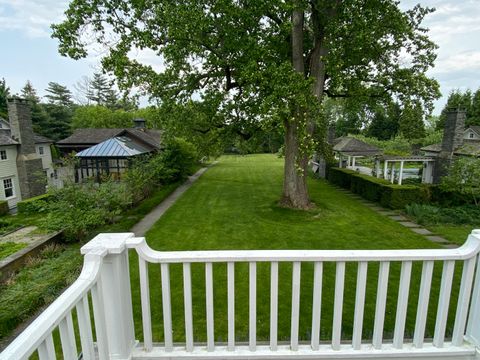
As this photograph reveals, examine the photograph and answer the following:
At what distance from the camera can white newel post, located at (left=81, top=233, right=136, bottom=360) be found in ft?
6.44

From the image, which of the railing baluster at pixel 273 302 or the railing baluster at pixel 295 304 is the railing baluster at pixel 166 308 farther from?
the railing baluster at pixel 295 304

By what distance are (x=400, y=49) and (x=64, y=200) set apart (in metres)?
13.2

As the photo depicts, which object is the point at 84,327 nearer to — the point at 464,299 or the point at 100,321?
the point at 100,321

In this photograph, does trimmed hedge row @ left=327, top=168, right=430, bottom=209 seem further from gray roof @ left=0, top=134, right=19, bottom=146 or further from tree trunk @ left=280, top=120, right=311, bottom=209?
gray roof @ left=0, top=134, right=19, bottom=146

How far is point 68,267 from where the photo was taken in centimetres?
619

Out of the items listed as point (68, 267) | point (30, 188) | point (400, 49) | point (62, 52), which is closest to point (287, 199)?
point (400, 49)

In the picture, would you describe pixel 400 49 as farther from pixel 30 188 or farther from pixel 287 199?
pixel 30 188

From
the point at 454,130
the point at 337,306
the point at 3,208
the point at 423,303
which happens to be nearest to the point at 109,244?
the point at 337,306

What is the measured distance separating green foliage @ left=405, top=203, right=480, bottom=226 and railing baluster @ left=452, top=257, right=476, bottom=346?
30.3 feet

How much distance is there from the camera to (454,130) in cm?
1390

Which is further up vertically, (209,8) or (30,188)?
(209,8)

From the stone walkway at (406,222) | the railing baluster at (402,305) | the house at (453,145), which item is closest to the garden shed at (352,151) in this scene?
the house at (453,145)

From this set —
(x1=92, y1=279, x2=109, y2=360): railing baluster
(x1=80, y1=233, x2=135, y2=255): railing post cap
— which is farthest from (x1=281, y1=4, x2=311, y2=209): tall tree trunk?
(x1=92, y1=279, x2=109, y2=360): railing baluster

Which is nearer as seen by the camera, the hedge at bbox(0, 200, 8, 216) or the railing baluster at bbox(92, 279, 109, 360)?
the railing baluster at bbox(92, 279, 109, 360)
